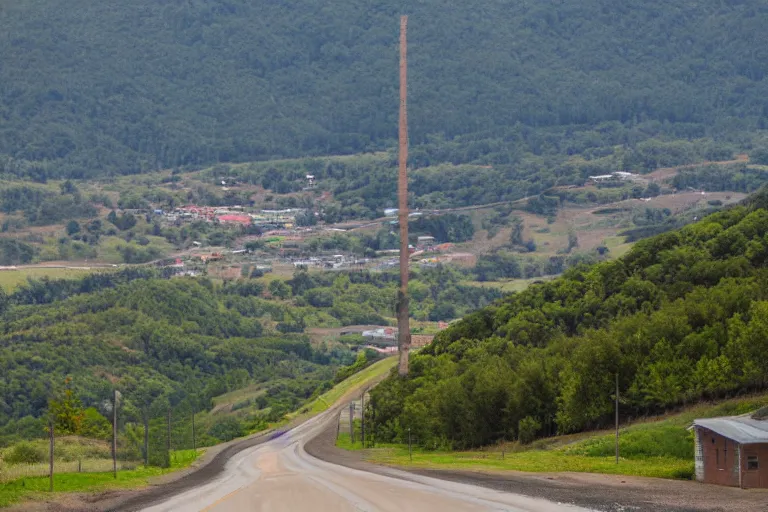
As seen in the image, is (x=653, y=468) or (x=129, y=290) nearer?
(x=653, y=468)

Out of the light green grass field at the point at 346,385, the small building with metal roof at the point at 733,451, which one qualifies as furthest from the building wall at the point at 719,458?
the light green grass field at the point at 346,385

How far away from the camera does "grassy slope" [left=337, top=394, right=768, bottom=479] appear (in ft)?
129

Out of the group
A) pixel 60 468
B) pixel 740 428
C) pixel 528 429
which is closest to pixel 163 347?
pixel 528 429

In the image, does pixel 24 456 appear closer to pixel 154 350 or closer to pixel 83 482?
pixel 83 482

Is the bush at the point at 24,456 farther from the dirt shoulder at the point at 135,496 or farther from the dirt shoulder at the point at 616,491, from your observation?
the dirt shoulder at the point at 616,491

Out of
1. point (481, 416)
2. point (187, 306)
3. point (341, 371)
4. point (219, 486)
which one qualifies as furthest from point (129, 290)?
point (219, 486)

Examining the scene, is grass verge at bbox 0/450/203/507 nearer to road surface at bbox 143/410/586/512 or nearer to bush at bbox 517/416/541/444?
road surface at bbox 143/410/586/512

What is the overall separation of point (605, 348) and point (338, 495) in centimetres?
2096

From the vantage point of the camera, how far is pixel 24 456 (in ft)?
135

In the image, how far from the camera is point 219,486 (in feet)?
125

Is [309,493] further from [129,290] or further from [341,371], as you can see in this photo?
[129,290]

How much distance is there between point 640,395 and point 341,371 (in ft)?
246

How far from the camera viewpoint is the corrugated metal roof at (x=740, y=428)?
3205cm

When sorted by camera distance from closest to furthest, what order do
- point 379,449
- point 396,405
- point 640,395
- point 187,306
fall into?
point 640,395 → point 379,449 → point 396,405 → point 187,306
